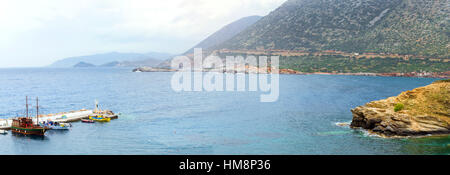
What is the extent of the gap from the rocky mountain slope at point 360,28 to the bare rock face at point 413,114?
333 feet

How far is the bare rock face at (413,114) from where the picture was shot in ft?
120

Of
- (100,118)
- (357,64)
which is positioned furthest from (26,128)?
(357,64)

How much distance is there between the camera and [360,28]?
15600cm

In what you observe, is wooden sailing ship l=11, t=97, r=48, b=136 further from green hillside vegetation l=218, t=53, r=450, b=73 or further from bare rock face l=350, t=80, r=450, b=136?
green hillside vegetation l=218, t=53, r=450, b=73

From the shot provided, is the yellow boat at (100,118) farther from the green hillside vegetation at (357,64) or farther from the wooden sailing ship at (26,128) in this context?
the green hillside vegetation at (357,64)

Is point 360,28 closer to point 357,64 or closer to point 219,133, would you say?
point 357,64

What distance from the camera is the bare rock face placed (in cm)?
3662

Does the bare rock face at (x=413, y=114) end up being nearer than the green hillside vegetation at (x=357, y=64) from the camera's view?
Yes

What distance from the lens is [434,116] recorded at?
37375 mm

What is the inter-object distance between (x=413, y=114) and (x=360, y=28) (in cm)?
12880

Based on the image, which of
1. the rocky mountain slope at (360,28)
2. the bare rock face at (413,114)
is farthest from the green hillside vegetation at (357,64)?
the bare rock face at (413,114)

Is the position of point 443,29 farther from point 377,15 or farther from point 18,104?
point 18,104

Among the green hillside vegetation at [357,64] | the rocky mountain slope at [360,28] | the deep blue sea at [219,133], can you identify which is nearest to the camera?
the deep blue sea at [219,133]

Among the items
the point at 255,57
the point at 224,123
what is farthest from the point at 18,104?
the point at 255,57
